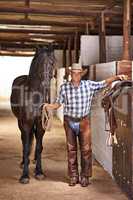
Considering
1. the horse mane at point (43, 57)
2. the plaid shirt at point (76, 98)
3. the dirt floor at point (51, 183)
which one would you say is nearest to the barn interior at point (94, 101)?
the dirt floor at point (51, 183)

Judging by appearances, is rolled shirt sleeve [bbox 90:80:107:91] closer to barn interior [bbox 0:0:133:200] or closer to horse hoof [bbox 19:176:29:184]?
barn interior [bbox 0:0:133:200]

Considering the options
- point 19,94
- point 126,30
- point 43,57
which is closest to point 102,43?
point 126,30

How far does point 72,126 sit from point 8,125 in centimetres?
610

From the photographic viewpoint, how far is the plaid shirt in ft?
15.6

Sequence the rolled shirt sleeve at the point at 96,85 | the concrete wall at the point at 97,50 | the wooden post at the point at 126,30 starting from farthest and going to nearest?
the concrete wall at the point at 97,50 < the wooden post at the point at 126,30 < the rolled shirt sleeve at the point at 96,85

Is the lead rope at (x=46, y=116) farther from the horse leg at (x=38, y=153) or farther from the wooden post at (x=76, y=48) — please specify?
the wooden post at (x=76, y=48)

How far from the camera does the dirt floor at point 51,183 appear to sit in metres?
4.40

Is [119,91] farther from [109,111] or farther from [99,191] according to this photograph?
[99,191]

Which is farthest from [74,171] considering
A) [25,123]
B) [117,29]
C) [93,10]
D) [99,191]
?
[117,29]

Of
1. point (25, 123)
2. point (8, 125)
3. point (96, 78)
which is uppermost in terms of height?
point (96, 78)

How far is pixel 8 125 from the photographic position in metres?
10.7

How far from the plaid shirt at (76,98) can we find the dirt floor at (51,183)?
826 millimetres

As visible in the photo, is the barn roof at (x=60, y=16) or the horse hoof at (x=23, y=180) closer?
the horse hoof at (x=23, y=180)

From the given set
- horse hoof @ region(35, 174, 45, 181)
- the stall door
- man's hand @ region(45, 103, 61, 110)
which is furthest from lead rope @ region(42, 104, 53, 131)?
the stall door
